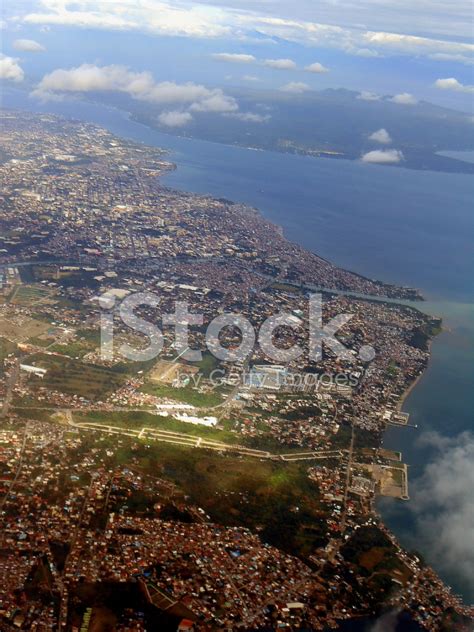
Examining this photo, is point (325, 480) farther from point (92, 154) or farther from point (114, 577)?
point (92, 154)

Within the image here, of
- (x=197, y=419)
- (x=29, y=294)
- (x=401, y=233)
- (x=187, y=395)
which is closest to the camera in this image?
(x=197, y=419)

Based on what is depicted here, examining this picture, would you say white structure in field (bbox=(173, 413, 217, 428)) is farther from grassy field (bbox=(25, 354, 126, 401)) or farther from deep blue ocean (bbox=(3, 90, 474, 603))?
deep blue ocean (bbox=(3, 90, 474, 603))

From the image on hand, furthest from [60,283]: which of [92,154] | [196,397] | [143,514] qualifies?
[92,154]

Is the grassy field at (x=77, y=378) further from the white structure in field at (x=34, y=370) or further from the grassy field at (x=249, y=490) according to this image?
the grassy field at (x=249, y=490)

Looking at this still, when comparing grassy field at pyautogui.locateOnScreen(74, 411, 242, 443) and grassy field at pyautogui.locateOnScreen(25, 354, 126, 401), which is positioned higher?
grassy field at pyautogui.locateOnScreen(25, 354, 126, 401)

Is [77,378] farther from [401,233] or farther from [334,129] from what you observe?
[334,129]

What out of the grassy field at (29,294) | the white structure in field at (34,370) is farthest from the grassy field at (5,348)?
the grassy field at (29,294)

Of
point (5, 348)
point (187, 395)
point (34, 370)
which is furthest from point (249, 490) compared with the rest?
point (5, 348)

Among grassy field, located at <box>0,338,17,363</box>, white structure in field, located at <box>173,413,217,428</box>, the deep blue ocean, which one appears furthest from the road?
the deep blue ocean
